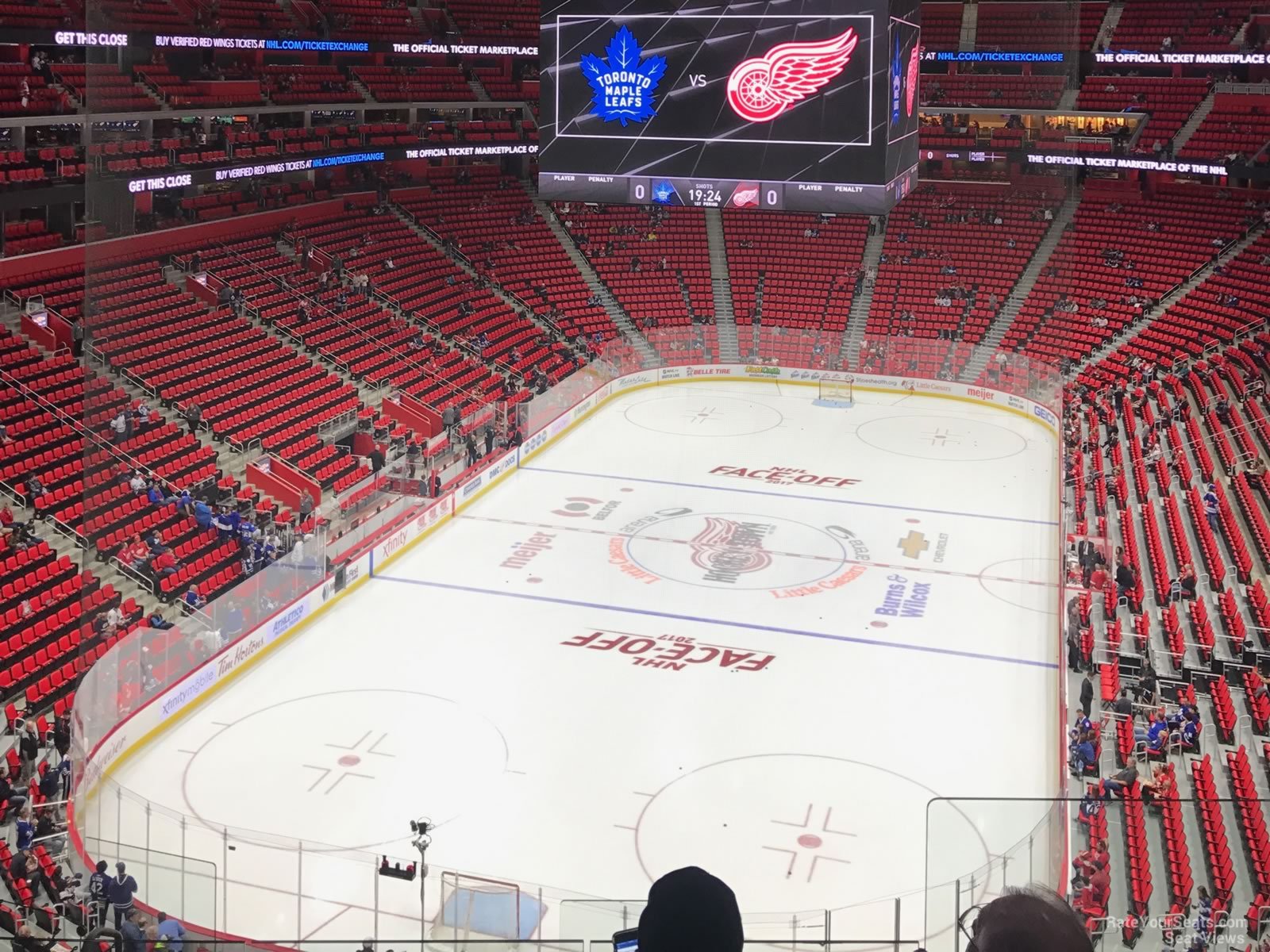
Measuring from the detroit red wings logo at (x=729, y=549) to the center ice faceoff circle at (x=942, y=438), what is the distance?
→ 6.76 m

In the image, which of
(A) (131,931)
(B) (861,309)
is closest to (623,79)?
(A) (131,931)

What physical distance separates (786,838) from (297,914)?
5.12 metres

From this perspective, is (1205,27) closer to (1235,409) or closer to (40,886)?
(1235,409)

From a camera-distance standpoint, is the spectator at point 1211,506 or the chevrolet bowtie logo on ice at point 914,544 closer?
the spectator at point 1211,506

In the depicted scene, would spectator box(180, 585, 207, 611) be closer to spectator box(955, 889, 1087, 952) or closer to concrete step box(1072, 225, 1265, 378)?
spectator box(955, 889, 1087, 952)

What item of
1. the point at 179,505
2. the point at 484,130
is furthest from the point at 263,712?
the point at 484,130

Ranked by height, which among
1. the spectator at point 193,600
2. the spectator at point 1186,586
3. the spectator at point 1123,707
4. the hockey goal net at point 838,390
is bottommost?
the spectator at point 1123,707

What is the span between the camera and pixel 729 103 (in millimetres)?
16031

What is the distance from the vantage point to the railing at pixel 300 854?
7.99 m

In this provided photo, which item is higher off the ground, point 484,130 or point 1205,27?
point 1205,27

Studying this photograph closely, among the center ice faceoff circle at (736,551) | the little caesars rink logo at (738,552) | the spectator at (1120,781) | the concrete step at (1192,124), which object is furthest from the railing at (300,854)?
the concrete step at (1192,124)

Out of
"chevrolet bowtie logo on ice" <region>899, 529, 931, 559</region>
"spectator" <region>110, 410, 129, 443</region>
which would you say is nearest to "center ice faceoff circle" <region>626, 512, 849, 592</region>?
"chevrolet bowtie logo on ice" <region>899, 529, 931, 559</region>

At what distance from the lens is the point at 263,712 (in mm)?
16688

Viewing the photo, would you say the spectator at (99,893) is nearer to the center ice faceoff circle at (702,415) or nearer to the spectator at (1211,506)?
the spectator at (1211,506)
